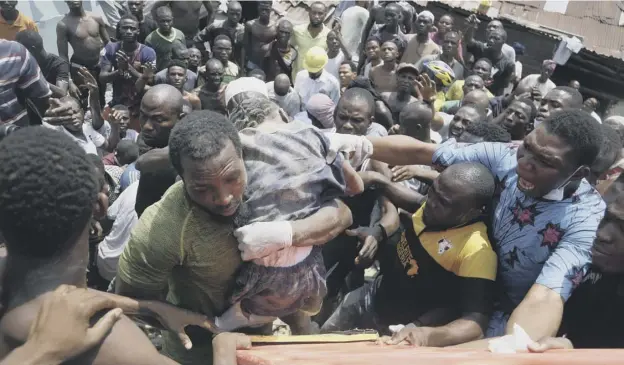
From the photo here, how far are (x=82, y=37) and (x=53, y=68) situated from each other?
139 centimetres

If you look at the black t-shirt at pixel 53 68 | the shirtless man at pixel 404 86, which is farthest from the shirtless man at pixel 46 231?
the black t-shirt at pixel 53 68

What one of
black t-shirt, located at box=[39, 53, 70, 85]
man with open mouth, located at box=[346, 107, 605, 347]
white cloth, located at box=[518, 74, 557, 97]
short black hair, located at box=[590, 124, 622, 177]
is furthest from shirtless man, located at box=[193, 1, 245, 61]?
man with open mouth, located at box=[346, 107, 605, 347]

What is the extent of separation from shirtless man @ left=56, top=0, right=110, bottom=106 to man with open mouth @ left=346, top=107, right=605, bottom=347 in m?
6.99

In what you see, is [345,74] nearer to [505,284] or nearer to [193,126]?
[505,284]

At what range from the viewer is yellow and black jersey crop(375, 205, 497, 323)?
8.60 ft

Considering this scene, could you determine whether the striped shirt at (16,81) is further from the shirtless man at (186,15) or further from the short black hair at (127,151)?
the shirtless man at (186,15)

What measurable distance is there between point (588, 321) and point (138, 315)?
1806mm

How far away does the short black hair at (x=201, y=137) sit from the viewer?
1.98 meters

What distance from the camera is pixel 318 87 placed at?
7590 millimetres

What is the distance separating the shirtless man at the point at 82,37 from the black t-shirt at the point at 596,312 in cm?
726

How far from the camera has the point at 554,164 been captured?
250cm

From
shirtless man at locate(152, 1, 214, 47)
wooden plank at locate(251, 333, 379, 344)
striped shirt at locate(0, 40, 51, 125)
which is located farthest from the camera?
shirtless man at locate(152, 1, 214, 47)

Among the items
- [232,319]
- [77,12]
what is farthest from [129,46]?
[232,319]

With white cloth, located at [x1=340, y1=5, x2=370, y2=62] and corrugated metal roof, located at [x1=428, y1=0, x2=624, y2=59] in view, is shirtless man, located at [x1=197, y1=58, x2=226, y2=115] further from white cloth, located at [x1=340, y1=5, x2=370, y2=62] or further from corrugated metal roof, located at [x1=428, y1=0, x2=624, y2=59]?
corrugated metal roof, located at [x1=428, y1=0, x2=624, y2=59]
